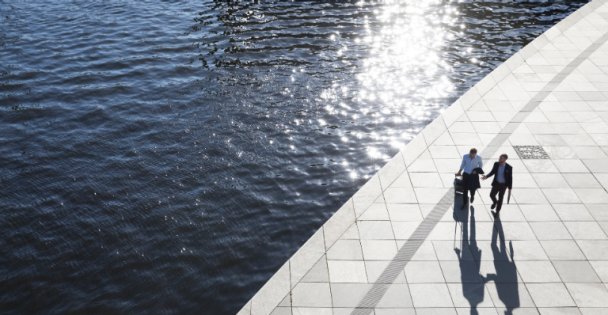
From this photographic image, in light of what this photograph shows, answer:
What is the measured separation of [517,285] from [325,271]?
4094 millimetres

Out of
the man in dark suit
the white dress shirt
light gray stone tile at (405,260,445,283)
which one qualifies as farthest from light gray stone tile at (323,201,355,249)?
the man in dark suit

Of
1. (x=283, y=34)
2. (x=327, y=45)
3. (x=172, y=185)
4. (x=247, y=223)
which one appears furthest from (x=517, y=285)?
(x=283, y=34)

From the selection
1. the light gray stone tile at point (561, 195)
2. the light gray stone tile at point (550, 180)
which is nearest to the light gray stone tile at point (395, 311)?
the light gray stone tile at point (561, 195)

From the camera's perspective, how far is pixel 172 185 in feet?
53.9

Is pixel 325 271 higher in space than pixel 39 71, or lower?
lower

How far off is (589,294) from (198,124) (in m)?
13.3

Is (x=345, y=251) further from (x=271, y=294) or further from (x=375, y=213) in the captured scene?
(x=271, y=294)

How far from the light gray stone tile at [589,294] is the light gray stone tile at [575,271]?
0.15m

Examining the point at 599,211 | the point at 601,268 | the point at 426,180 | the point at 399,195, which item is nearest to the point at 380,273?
the point at 399,195

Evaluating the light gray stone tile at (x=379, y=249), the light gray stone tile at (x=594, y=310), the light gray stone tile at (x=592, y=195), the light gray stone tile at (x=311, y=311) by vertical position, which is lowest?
the light gray stone tile at (x=594, y=310)

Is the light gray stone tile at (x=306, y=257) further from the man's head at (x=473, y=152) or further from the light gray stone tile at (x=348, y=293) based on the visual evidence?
the man's head at (x=473, y=152)

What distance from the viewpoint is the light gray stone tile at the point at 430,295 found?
11.1 meters

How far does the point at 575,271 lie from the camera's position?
11.9 m

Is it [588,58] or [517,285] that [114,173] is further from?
[588,58]
